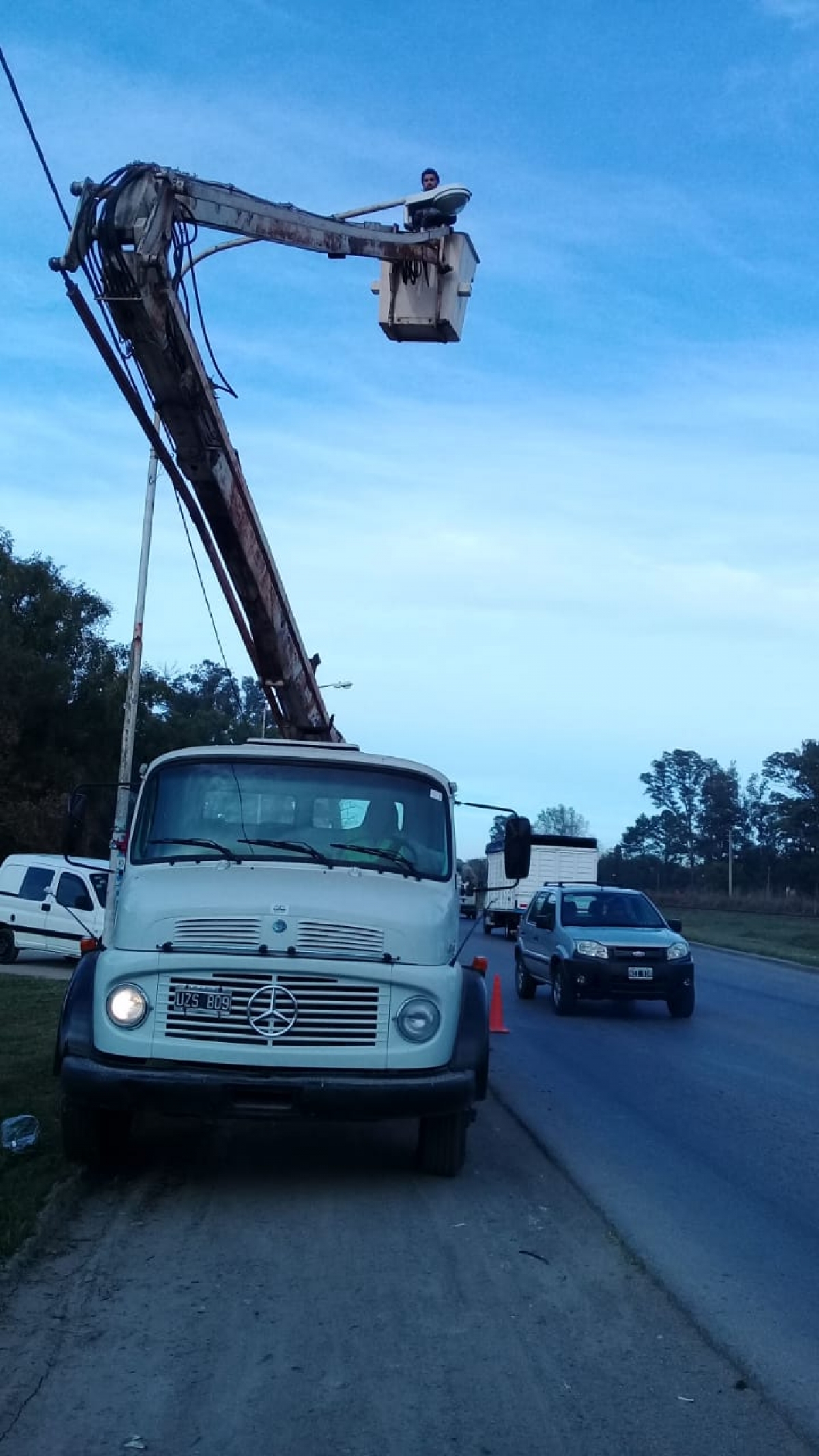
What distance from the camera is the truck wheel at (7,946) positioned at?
2397 cm

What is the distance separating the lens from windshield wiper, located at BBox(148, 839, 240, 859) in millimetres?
8258

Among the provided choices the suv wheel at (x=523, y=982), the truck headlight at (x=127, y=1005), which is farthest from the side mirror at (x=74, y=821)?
the suv wheel at (x=523, y=982)

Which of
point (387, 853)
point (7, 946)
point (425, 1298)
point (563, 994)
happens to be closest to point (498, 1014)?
point (563, 994)

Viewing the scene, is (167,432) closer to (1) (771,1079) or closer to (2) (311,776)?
(2) (311,776)

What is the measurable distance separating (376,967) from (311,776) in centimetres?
176

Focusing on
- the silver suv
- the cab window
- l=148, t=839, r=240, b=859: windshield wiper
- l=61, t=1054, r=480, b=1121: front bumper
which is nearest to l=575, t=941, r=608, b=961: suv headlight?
the silver suv

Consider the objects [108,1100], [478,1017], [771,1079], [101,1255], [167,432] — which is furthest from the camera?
[771,1079]

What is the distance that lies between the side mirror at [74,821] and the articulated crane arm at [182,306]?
2.05 m

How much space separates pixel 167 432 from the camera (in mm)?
9359

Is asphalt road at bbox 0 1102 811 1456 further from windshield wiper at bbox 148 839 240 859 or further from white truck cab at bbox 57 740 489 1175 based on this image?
windshield wiper at bbox 148 839 240 859

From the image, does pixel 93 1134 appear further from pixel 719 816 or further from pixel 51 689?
pixel 719 816

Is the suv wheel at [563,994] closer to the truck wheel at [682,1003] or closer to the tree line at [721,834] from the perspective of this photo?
the truck wheel at [682,1003]

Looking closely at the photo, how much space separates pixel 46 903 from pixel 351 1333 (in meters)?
19.3

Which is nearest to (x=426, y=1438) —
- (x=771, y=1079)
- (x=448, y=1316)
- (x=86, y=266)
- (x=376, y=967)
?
(x=448, y=1316)
